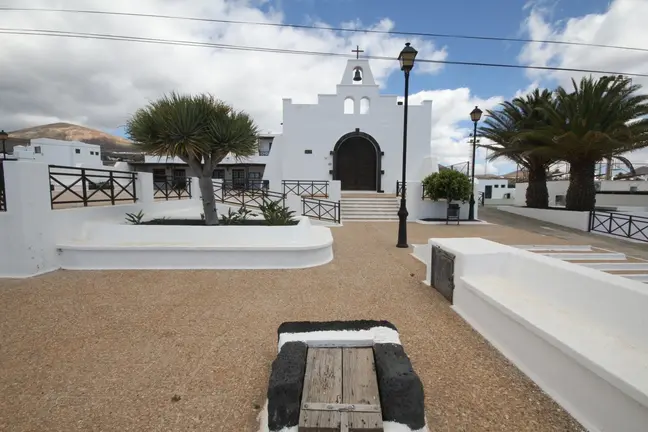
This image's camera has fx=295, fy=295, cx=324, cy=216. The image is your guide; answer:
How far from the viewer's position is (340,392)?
185 centimetres

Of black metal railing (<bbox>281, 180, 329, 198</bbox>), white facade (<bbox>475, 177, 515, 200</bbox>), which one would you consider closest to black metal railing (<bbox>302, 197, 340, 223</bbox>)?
black metal railing (<bbox>281, 180, 329, 198</bbox>)

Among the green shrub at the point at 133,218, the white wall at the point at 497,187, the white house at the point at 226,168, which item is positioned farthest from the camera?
the white wall at the point at 497,187

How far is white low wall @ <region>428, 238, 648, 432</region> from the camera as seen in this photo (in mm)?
1912

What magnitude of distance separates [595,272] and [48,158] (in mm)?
41116

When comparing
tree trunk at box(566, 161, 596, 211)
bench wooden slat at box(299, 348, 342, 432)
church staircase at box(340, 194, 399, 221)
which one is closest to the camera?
bench wooden slat at box(299, 348, 342, 432)

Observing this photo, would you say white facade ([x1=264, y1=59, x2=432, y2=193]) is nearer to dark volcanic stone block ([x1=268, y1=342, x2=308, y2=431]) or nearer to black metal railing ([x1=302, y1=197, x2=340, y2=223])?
black metal railing ([x1=302, y1=197, x2=340, y2=223])

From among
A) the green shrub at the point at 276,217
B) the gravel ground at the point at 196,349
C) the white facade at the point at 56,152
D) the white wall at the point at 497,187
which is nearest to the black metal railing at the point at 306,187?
the green shrub at the point at 276,217

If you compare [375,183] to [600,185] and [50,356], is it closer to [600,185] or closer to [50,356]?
[50,356]

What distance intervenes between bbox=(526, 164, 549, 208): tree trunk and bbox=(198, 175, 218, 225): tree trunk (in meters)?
16.6

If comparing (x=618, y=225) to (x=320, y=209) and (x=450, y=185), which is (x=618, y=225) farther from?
(x=320, y=209)

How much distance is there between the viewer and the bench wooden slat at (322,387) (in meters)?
1.63

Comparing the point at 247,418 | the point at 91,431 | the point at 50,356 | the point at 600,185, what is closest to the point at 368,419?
the point at 247,418

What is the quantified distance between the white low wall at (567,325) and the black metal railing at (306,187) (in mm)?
12244

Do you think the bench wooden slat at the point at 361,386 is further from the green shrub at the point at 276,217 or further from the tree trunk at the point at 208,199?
the tree trunk at the point at 208,199
